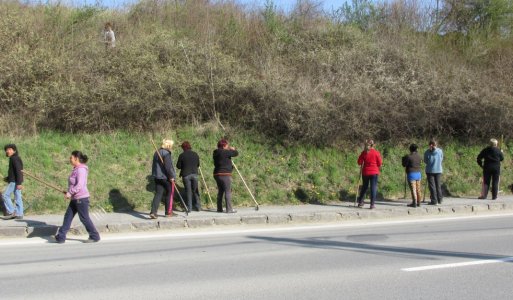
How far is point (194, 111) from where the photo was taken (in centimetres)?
1622

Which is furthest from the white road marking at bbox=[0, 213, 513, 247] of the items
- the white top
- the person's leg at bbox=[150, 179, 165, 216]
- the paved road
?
the white top

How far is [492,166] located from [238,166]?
6.99 metres

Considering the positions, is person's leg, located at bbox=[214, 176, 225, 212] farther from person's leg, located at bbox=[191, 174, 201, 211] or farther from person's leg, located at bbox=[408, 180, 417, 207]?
person's leg, located at bbox=[408, 180, 417, 207]

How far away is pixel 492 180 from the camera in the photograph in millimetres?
15125

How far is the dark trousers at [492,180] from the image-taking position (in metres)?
15.0

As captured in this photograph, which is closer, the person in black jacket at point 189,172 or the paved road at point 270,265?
the paved road at point 270,265

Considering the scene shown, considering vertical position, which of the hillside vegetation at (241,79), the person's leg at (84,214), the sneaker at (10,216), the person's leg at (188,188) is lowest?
the sneaker at (10,216)

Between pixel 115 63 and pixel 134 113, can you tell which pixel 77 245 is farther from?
pixel 115 63

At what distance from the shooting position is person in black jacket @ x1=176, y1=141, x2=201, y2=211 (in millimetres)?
12460

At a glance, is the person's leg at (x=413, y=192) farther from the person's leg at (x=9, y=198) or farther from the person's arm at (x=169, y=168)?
the person's leg at (x=9, y=198)

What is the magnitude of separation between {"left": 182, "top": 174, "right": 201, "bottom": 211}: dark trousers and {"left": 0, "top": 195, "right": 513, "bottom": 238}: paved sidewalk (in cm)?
30

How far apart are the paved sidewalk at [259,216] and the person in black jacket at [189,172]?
39 cm

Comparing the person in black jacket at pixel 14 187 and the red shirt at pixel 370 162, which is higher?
the red shirt at pixel 370 162

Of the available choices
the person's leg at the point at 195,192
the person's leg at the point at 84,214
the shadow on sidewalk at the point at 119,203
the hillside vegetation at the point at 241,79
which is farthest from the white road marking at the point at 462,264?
the hillside vegetation at the point at 241,79
